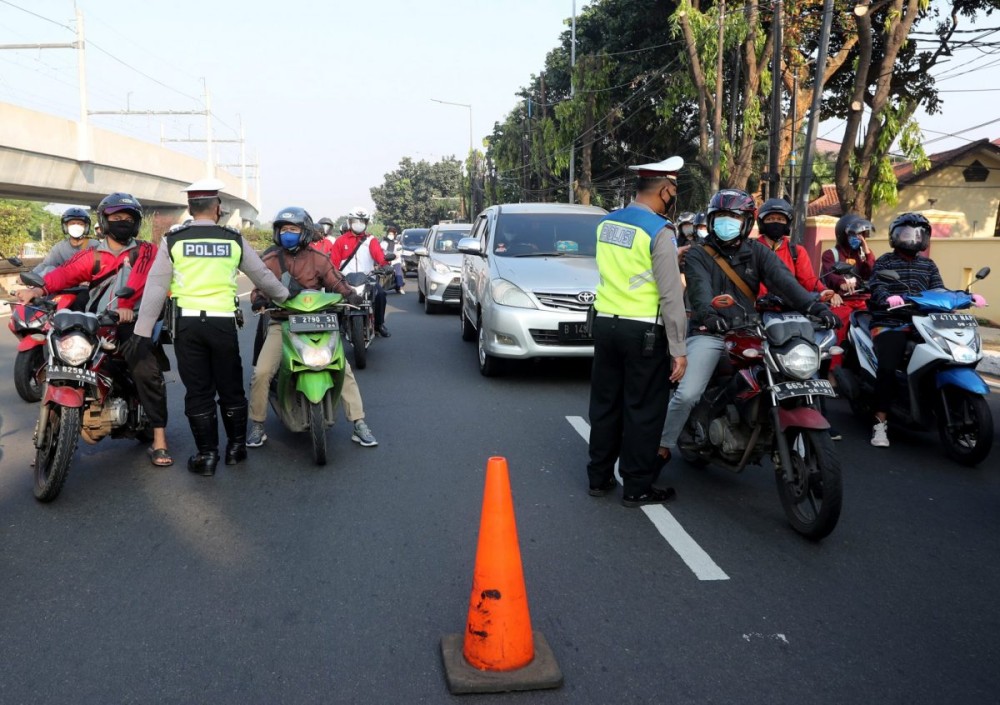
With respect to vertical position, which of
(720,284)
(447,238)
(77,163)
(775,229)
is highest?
(77,163)

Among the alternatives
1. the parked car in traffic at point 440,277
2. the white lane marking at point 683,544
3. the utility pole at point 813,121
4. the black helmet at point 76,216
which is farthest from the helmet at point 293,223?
the utility pole at point 813,121

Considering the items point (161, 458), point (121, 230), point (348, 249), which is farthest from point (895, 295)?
point (348, 249)

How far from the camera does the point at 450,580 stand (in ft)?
13.2

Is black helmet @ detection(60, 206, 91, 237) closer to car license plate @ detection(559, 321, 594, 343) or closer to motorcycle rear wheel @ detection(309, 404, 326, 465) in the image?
motorcycle rear wheel @ detection(309, 404, 326, 465)

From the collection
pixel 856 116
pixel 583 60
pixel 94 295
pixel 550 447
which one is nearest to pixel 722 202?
pixel 550 447

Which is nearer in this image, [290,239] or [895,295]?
[895,295]

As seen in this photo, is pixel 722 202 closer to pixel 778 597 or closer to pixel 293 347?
pixel 778 597

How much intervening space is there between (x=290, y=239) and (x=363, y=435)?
60.8 inches

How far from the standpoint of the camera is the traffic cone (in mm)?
3090

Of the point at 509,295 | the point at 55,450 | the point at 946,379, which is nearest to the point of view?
the point at 55,450

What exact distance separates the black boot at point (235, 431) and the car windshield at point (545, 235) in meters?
4.34

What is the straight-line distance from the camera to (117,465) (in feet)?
19.4

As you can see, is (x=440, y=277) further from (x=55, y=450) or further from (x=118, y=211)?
(x=55, y=450)

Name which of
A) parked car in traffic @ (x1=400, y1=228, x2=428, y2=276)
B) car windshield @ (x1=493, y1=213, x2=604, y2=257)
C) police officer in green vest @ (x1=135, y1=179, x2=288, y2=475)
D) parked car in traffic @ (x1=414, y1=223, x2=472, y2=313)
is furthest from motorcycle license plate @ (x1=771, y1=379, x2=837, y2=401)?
parked car in traffic @ (x1=400, y1=228, x2=428, y2=276)
